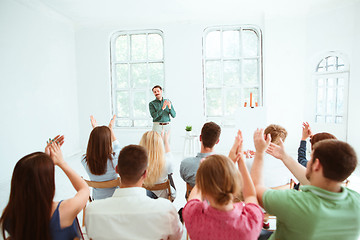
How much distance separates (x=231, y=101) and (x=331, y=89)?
223 centimetres

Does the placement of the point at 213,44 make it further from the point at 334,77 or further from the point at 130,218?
the point at 130,218

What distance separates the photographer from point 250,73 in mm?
5977

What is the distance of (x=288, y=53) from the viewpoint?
18.1ft

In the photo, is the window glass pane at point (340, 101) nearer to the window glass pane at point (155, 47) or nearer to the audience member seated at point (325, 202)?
the window glass pane at point (155, 47)

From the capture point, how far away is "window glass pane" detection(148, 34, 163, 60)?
6.09 meters

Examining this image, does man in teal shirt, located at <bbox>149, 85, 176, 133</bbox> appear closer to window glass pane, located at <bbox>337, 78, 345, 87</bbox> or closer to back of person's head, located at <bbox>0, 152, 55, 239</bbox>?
window glass pane, located at <bbox>337, 78, 345, 87</bbox>

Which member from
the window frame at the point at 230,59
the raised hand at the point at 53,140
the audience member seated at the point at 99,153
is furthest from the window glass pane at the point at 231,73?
the raised hand at the point at 53,140

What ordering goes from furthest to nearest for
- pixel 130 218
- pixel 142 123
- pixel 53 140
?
1. pixel 142 123
2. pixel 53 140
3. pixel 130 218

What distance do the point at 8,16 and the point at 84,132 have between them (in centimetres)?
308

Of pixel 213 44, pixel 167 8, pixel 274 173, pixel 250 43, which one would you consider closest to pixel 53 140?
pixel 274 173

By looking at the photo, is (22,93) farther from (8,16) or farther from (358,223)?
(358,223)

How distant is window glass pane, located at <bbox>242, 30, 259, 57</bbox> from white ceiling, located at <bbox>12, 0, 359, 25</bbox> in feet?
1.58

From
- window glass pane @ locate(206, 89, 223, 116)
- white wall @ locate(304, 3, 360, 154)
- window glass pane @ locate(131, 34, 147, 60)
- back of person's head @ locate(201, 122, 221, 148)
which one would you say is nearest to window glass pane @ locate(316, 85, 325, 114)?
white wall @ locate(304, 3, 360, 154)

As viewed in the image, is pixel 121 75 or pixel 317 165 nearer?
pixel 317 165
